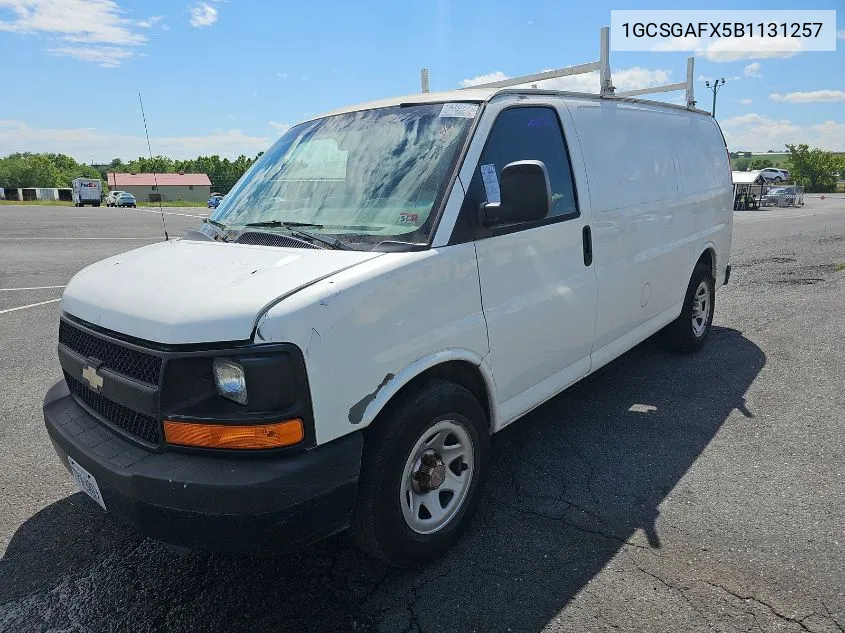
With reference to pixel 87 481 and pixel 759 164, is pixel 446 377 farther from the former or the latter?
pixel 759 164

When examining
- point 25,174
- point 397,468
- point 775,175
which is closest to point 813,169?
point 775,175

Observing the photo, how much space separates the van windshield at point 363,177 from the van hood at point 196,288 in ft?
1.01

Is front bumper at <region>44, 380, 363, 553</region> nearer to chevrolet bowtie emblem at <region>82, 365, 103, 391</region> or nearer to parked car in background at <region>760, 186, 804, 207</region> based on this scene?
chevrolet bowtie emblem at <region>82, 365, 103, 391</region>

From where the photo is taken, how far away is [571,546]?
9.71ft

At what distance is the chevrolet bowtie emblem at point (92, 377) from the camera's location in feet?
8.47

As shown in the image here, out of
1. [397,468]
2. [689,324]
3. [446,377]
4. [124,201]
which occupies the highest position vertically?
[124,201]

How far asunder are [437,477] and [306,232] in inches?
51.7

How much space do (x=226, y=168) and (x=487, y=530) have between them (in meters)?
132

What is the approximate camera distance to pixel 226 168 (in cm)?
12475

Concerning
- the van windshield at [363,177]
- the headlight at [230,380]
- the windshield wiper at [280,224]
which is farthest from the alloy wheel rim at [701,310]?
the headlight at [230,380]

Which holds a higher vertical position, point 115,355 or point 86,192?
point 86,192

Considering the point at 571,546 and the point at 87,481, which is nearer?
the point at 87,481

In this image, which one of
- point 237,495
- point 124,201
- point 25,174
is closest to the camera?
point 237,495

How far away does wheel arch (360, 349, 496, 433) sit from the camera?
2.45 meters
